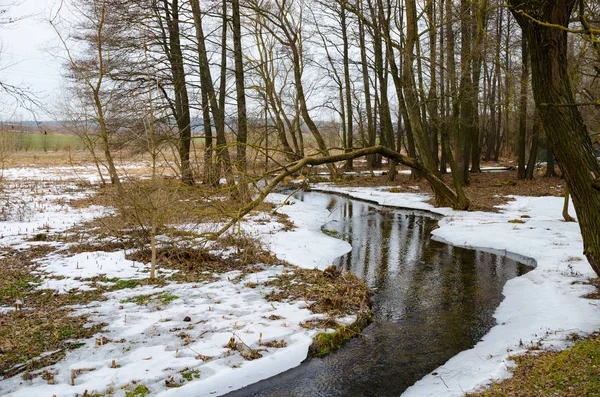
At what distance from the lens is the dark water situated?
16.1 feet

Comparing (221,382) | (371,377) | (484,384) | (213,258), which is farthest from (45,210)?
(484,384)

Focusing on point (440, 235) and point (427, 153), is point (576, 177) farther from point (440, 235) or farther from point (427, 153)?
point (427, 153)

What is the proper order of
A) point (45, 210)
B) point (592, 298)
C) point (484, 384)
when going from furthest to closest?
point (45, 210) < point (592, 298) < point (484, 384)

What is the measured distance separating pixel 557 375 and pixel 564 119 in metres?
2.75

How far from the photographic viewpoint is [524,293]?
738 cm

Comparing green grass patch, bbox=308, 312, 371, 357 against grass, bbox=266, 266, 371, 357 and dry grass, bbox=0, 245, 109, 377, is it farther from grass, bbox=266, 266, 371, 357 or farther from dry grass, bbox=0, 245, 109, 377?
dry grass, bbox=0, 245, 109, 377

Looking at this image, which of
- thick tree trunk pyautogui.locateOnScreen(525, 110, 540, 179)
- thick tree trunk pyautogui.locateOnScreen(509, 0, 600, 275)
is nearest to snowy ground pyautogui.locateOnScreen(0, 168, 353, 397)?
thick tree trunk pyautogui.locateOnScreen(509, 0, 600, 275)

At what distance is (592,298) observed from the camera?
254 inches

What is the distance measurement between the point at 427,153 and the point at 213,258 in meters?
9.55

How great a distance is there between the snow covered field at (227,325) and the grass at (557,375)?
0.30 metres

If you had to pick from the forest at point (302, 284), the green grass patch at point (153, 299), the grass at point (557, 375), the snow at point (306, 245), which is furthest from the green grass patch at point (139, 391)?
the snow at point (306, 245)

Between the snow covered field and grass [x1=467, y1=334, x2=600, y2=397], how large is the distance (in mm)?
295

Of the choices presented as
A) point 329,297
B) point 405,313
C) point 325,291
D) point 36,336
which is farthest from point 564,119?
point 36,336

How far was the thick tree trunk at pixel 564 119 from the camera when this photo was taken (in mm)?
4828
